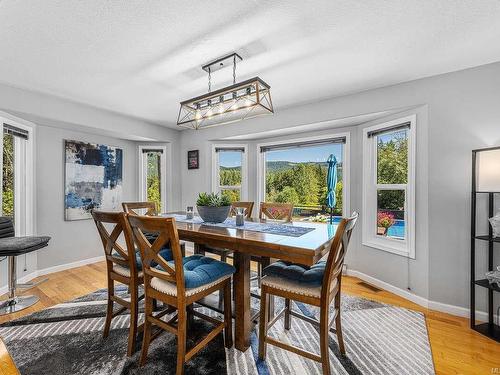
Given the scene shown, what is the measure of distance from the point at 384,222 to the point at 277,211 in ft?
4.86

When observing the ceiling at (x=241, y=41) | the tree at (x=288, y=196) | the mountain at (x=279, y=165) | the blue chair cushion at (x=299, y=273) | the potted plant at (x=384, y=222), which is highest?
the ceiling at (x=241, y=41)

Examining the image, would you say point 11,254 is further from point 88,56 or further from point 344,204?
point 344,204

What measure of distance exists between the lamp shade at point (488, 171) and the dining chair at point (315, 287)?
4.59 ft

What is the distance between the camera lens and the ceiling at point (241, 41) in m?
1.65

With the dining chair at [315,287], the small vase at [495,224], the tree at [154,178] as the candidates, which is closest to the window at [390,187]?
the small vase at [495,224]

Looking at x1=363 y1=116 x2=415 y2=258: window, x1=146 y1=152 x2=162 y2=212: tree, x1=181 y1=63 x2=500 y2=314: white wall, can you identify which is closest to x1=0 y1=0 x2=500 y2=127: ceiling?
x1=181 y1=63 x2=500 y2=314: white wall

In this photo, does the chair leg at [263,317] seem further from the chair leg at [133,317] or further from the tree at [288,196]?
the tree at [288,196]

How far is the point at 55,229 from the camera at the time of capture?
144 inches

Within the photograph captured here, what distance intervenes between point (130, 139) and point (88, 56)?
2369 millimetres

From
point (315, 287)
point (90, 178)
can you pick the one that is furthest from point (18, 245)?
point (315, 287)

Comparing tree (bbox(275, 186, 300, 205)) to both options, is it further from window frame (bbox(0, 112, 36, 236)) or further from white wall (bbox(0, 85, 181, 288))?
window frame (bbox(0, 112, 36, 236))

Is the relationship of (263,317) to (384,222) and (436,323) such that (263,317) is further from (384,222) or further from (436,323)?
(384,222)

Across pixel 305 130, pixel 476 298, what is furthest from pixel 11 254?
pixel 476 298

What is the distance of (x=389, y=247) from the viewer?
3.08 metres
